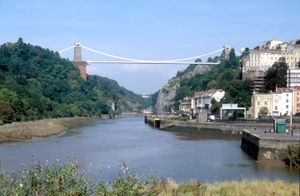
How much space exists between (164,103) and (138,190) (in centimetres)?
13536

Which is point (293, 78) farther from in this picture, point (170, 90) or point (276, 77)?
point (170, 90)

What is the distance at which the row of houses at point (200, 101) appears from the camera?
7094 centimetres

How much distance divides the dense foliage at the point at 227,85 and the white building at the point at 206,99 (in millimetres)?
1364

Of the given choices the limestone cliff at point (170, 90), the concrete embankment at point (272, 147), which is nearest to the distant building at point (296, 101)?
the concrete embankment at point (272, 147)

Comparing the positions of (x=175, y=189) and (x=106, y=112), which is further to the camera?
(x=106, y=112)

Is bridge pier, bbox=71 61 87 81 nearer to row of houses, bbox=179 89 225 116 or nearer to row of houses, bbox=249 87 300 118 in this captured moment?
row of houses, bbox=179 89 225 116

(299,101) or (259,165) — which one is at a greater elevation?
(299,101)

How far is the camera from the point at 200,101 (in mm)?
80062

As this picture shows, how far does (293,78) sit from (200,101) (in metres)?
25.0

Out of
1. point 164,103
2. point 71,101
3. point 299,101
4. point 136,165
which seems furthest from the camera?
point 164,103

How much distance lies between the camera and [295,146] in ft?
57.5

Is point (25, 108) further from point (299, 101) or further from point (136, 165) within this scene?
point (136, 165)

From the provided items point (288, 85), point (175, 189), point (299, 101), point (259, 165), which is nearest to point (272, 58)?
point (288, 85)

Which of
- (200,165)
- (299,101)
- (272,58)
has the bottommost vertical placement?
(200,165)
